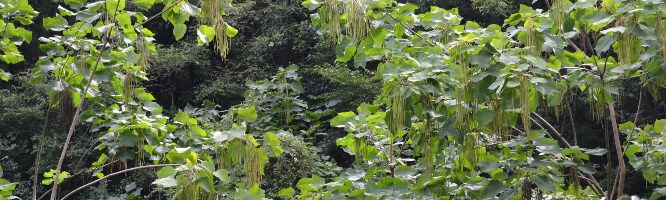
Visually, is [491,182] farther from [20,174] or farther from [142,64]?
[20,174]

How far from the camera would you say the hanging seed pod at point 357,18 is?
8.34 ft

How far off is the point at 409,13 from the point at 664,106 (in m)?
5.25

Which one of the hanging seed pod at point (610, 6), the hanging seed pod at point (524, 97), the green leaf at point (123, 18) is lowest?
the hanging seed pod at point (524, 97)

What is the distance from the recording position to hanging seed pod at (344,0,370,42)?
8.34ft

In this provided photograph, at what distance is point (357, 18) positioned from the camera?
2.57 m

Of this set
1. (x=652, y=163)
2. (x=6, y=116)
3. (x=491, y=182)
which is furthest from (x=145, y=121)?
(x=6, y=116)

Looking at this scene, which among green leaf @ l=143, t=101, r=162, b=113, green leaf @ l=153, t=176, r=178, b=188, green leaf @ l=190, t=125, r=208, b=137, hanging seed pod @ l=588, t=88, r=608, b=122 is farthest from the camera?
green leaf @ l=143, t=101, r=162, b=113

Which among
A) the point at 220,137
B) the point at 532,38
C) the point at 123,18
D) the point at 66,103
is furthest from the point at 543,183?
the point at 66,103

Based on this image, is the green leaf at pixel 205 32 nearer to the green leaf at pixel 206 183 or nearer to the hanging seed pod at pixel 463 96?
the green leaf at pixel 206 183

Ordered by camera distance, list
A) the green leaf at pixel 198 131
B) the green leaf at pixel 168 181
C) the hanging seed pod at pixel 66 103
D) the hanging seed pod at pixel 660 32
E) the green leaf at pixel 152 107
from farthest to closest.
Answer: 1. the green leaf at pixel 152 107
2. the green leaf at pixel 198 131
3. the hanging seed pod at pixel 66 103
4. the hanging seed pod at pixel 660 32
5. the green leaf at pixel 168 181

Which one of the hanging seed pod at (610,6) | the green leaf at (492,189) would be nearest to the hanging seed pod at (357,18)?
the green leaf at (492,189)

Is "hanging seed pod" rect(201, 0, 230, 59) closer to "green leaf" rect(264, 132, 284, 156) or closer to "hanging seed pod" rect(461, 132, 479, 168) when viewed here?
"green leaf" rect(264, 132, 284, 156)

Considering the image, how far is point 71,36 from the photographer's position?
293 centimetres

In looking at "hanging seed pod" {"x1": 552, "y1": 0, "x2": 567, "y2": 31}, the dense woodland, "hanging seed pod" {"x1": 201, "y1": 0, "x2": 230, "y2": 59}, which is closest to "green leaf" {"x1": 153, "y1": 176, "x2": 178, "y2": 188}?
the dense woodland
